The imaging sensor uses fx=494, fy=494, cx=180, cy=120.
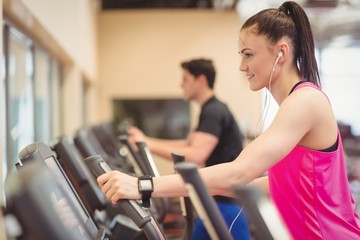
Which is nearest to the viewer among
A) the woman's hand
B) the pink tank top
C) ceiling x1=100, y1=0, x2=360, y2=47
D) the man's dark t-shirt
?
the woman's hand

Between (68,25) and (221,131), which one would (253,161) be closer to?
(221,131)

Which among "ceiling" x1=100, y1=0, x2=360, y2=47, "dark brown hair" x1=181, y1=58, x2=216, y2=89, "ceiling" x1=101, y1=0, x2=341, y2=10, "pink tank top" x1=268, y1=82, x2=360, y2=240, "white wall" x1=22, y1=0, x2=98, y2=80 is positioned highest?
"ceiling" x1=101, y1=0, x2=341, y2=10

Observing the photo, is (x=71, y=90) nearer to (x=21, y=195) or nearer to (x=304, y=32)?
(x=304, y=32)

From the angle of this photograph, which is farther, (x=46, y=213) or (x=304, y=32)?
(x=304, y=32)

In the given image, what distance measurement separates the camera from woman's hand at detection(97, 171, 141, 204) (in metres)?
1.20

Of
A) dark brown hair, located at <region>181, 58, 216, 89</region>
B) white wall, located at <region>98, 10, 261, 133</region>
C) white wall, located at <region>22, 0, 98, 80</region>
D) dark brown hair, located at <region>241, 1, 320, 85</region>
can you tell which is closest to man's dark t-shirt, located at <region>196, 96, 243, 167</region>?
dark brown hair, located at <region>181, 58, 216, 89</region>

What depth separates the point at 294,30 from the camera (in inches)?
60.2

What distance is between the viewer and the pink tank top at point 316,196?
1.42 m

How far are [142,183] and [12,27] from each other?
2.91 m

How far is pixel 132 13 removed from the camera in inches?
364

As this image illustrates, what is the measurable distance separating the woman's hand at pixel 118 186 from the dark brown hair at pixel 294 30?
2.03 feet

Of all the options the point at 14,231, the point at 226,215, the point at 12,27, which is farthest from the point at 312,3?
the point at 14,231

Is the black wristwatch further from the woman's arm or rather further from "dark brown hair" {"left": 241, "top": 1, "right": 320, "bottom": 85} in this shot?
"dark brown hair" {"left": 241, "top": 1, "right": 320, "bottom": 85}

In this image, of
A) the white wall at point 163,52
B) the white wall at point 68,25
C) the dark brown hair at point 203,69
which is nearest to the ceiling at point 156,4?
the white wall at point 163,52
